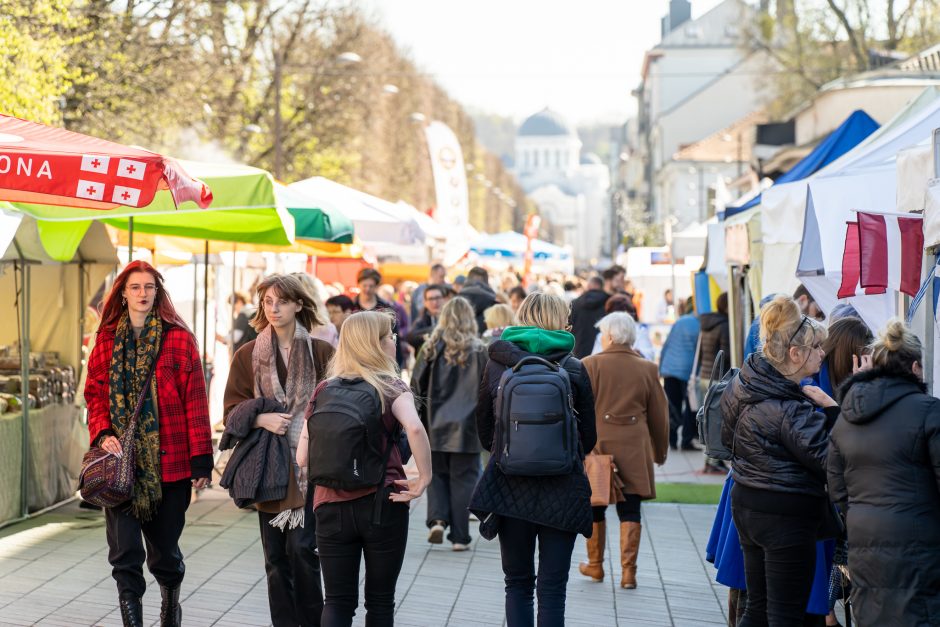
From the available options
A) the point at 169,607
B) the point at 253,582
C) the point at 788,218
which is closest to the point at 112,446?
the point at 169,607

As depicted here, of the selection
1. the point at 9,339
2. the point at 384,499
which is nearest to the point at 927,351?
the point at 384,499

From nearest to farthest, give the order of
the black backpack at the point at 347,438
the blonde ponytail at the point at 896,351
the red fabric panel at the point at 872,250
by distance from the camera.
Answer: the blonde ponytail at the point at 896,351 → the black backpack at the point at 347,438 → the red fabric panel at the point at 872,250

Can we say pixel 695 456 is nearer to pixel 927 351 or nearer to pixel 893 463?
pixel 927 351

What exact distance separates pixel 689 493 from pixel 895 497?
23.8ft

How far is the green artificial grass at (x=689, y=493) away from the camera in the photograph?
11.3m

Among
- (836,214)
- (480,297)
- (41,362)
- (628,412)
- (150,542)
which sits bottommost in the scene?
(150,542)

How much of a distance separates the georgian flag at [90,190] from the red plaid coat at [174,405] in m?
0.65

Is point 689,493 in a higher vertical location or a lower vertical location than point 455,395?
lower

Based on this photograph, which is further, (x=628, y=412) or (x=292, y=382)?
(x=628, y=412)

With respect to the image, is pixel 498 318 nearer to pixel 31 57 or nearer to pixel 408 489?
pixel 408 489

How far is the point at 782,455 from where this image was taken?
201 inches

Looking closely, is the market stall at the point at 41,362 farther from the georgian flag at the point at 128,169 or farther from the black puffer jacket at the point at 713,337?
the black puffer jacket at the point at 713,337

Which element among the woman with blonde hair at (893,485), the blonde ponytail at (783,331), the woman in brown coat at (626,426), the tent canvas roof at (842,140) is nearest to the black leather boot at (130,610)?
the blonde ponytail at (783,331)

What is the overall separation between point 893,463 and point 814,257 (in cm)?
381
